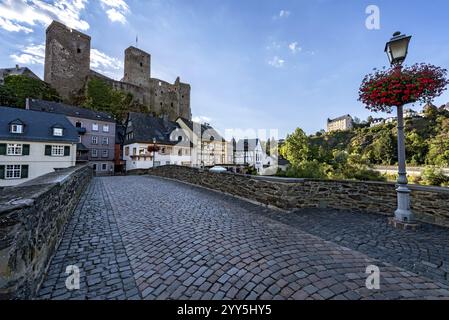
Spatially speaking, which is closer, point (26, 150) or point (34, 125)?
point (26, 150)

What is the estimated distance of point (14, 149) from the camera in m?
20.7

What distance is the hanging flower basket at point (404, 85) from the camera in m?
4.02

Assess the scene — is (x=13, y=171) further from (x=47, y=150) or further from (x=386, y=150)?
(x=386, y=150)

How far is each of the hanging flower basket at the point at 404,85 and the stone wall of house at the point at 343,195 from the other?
77.7 inches

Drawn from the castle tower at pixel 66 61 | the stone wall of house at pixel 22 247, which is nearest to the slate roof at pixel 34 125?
the castle tower at pixel 66 61

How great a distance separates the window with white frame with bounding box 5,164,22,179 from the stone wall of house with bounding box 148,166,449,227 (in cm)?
2594

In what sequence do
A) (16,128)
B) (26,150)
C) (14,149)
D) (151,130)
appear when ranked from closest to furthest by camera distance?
(14,149)
(16,128)
(26,150)
(151,130)

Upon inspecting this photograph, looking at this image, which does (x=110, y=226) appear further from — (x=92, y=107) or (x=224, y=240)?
(x=92, y=107)

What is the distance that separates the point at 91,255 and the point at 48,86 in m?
48.4

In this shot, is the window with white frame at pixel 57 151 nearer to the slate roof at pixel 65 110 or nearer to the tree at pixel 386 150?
the slate roof at pixel 65 110

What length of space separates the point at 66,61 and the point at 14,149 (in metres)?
27.7

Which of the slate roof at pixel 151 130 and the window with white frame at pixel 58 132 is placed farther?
the slate roof at pixel 151 130

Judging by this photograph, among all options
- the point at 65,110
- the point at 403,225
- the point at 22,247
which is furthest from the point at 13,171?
the point at 403,225
